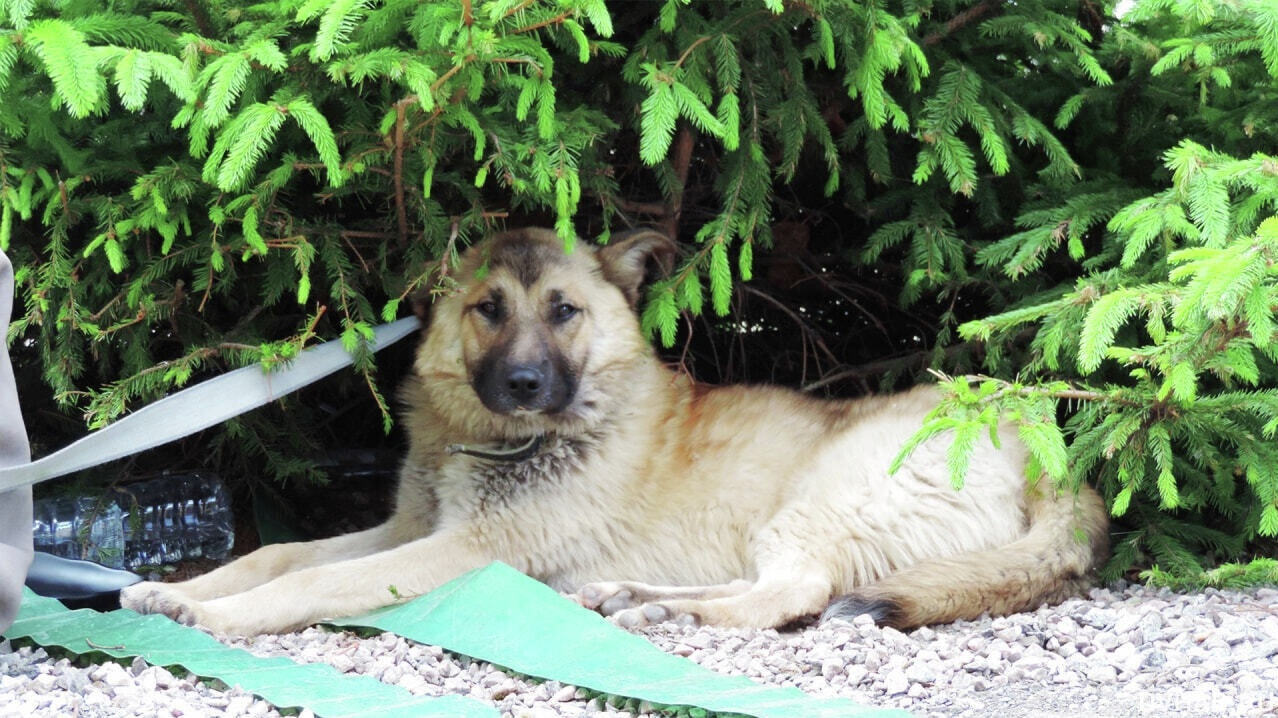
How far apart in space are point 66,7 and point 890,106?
271 cm

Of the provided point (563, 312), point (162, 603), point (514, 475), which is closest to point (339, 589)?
point (162, 603)

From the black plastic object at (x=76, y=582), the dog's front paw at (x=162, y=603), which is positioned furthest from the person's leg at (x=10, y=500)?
the black plastic object at (x=76, y=582)

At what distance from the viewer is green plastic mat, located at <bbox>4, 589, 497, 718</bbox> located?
8.44ft

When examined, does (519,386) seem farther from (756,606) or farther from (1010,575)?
(1010,575)

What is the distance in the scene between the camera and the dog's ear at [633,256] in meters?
4.38

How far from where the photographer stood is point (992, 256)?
419cm

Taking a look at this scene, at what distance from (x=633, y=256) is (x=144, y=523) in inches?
101

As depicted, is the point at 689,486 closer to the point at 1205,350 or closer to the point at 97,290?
the point at 1205,350

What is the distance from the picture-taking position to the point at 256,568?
4.14 metres

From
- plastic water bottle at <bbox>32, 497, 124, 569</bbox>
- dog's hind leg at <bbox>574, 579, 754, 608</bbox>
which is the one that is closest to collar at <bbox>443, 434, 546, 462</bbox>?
dog's hind leg at <bbox>574, 579, 754, 608</bbox>

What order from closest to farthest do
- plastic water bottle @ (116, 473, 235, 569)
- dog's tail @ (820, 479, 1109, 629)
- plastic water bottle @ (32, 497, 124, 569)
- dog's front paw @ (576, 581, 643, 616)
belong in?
1. dog's tail @ (820, 479, 1109, 629)
2. dog's front paw @ (576, 581, 643, 616)
3. plastic water bottle @ (32, 497, 124, 569)
4. plastic water bottle @ (116, 473, 235, 569)

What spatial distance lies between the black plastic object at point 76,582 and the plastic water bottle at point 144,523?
3.34 ft

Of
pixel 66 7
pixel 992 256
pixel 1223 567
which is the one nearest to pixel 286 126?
pixel 66 7

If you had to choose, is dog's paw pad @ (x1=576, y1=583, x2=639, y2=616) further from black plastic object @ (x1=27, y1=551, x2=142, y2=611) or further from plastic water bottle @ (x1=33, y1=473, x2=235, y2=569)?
plastic water bottle @ (x1=33, y1=473, x2=235, y2=569)
